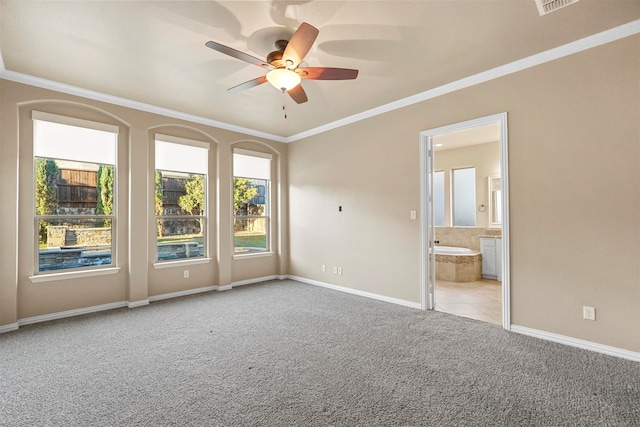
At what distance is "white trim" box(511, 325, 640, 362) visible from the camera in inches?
106

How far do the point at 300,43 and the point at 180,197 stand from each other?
3580 mm

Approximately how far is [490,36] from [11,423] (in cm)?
467

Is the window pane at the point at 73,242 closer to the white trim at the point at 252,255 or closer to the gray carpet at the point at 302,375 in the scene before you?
the gray carpet at the point at 302,375

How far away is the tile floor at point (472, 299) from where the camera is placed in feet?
13.1

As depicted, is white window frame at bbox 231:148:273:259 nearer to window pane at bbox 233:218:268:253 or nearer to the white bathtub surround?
window pane at bbox 233:218:268:253

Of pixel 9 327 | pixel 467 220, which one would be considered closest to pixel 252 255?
pixel 9 327

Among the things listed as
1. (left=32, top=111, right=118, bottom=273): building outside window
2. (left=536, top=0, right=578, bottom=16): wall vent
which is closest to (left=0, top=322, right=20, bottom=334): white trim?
Result: (left=32, top=111, right=118, bottom=273): building outside window

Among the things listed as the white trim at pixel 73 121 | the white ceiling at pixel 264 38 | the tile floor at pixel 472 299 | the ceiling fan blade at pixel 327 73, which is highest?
the white ceiling at pixel 264 38

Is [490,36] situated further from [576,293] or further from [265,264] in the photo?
[265,264]

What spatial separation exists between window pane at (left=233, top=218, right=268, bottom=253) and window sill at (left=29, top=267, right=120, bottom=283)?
194 centimetres

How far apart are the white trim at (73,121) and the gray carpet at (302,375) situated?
2.49 meters

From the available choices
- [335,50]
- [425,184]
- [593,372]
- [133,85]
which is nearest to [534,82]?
[425,184]

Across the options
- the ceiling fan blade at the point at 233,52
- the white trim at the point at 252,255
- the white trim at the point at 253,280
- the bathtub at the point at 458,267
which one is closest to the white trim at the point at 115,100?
the white trim at the point at 252,255

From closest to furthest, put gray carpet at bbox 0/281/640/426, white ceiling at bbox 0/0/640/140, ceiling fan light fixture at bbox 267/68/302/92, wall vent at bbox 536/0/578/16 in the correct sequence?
1. gray carpet at bbox 0/281/640/426
2. wall vent at bbox 536/0/578/16
3. white ceiling at bbox 0/0/640/140
4. ceiling fan light fixture at bbox 267/68/302/92
